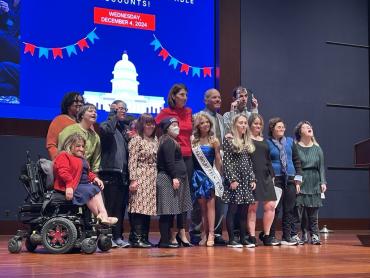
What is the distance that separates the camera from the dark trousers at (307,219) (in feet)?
17.3

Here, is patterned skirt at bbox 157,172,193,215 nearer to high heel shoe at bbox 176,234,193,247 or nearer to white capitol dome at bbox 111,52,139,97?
high heel shoe at bbox 176,234,193,247

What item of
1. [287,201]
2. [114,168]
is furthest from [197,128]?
[287,201]

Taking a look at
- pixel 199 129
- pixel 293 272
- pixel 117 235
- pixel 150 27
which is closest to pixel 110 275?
pixel 293 272

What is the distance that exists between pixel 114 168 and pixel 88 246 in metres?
0.82

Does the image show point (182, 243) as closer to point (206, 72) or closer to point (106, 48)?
point (106, 48)

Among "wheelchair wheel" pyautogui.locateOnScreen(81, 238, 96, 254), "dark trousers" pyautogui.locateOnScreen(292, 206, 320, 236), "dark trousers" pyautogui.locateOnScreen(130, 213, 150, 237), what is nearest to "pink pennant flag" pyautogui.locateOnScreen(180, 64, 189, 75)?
"dark trousers" pyautogui.locateOnScreen(292, 206, 320, 236)

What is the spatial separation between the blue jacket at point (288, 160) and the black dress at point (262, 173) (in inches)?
7.0

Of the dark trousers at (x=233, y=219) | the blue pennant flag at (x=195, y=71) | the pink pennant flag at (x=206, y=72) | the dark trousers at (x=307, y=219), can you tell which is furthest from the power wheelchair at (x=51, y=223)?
the pink pennant flag at (x=206, y=72)

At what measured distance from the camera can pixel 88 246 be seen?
4.05m

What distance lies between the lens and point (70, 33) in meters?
A: 6.45

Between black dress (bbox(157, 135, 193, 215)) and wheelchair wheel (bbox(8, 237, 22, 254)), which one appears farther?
black dress (bbox(157, 135, 193, 215))

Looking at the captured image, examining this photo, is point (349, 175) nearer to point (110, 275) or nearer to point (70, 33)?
point (70, 33)

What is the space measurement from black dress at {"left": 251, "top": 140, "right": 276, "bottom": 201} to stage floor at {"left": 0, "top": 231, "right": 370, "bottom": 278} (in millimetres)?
571

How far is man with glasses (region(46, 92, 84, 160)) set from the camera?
4.68 meters
